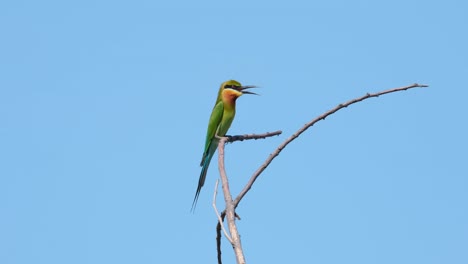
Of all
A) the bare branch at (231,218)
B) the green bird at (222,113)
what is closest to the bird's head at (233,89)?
the green bird at (222,113)

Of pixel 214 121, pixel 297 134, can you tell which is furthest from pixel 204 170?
pixel 297 134

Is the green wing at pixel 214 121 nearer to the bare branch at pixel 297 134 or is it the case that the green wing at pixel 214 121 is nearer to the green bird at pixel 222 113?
the green bird at pixel 222 113

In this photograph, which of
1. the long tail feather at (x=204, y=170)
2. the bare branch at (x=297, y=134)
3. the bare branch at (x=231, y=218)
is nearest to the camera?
the bare branch at (x=231, y=218)

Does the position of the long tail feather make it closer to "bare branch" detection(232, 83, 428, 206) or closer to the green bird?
the green bird

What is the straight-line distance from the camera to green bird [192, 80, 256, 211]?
6512 millimetres

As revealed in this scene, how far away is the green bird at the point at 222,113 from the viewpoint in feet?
21.4

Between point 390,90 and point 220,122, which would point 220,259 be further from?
point 220,122

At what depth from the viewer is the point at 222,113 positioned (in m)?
6.66

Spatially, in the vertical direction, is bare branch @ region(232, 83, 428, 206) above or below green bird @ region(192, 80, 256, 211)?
below

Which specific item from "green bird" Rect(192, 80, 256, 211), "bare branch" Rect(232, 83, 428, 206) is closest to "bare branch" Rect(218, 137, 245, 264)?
"bare branch" Rect(232, 83, 428, 206)

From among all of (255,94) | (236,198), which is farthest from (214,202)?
(255,94)

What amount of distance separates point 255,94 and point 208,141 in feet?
2.20

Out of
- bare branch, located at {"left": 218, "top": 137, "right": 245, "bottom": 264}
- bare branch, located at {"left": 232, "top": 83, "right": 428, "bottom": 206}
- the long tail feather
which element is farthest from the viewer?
the long tail feather

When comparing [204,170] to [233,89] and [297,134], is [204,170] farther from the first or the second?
[297,134]
